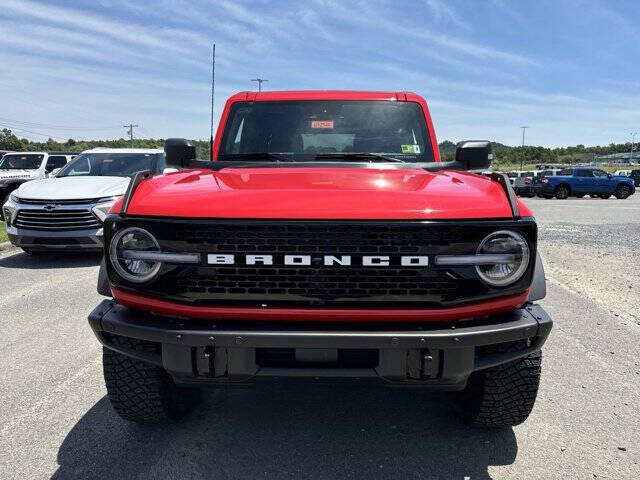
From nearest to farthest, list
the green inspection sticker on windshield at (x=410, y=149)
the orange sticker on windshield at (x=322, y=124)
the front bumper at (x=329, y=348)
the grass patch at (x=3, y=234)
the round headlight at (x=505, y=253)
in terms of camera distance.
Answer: the front bumper at (x=329, y=348), the round headlight at (x=505, y=253), the green inspection sticker on windshield at (x=410, y=149), the orange sticker on windshield at (x=322, y=124), the grass patch at (x=3, y=234)

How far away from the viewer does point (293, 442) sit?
9.08 ft

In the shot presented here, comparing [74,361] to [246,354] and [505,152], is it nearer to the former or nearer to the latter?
[246,354]

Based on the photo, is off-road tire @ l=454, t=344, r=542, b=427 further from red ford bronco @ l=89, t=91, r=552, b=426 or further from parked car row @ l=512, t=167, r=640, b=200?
parked car row @ l=512, t=167, r=640, b=200

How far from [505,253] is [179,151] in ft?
7.49

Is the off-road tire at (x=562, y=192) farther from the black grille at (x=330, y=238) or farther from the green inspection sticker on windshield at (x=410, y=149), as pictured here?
the black grille at (x=330, y=238)

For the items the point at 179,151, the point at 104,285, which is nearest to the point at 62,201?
the point at 179,151

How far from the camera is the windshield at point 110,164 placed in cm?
884

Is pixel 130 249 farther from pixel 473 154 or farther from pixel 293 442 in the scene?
pixel 473 154

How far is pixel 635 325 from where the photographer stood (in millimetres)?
4949

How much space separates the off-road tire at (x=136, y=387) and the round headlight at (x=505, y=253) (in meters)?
1.62

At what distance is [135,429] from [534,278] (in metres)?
2.21

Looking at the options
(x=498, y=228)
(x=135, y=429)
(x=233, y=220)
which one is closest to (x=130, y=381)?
(x=135, y=429)

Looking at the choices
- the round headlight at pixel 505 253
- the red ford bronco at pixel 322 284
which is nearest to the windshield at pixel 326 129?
the red ford bronco at pixel 322 284

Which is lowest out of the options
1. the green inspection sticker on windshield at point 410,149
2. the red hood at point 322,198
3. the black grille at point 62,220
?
the black grille at point 62,220
